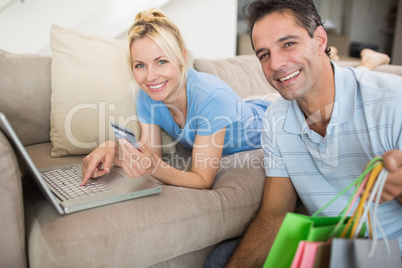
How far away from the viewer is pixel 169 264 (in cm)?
111

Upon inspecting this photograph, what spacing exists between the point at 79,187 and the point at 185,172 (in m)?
0.34

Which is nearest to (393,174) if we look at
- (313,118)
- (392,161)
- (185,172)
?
(392,161)

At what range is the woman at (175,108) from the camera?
1.20 meters

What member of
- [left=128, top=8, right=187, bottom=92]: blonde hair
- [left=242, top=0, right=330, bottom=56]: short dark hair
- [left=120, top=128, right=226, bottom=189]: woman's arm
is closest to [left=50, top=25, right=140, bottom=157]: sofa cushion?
[left=128, top=8, right=187, bottom=92]: blonde hair

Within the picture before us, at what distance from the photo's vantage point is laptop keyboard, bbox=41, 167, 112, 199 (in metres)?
1.01

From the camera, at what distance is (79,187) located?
3.43ft

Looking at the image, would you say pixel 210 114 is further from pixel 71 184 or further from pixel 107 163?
pixel 71 184

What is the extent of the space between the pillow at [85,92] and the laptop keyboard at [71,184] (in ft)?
0.81

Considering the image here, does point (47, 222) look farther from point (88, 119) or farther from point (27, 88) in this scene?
point (27, 88)

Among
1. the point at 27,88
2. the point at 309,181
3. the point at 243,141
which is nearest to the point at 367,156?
the point at 309,181

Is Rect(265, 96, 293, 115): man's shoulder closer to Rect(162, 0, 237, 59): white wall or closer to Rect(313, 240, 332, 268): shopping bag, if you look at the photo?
Rect(313, 240, 332, 268): shopping bag

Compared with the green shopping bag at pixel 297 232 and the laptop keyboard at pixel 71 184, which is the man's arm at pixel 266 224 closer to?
the green shopping bag at pixel 297 232

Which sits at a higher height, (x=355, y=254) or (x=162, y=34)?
(x=162, y=34)

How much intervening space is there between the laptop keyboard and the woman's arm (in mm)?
117
